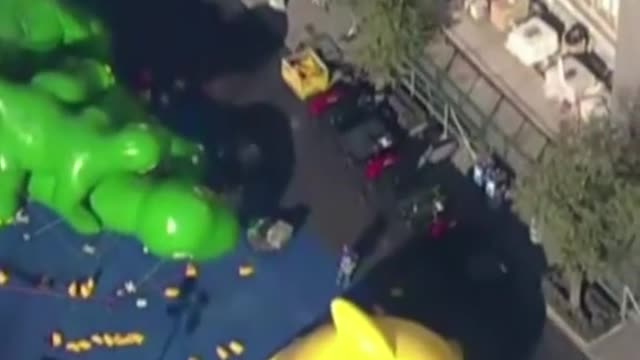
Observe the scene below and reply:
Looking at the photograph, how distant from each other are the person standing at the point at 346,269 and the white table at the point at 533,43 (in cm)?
319

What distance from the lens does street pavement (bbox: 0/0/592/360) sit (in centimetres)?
3381

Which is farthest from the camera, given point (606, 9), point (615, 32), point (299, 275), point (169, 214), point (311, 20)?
point (311, 20)

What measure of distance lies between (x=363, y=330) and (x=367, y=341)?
0.12 m

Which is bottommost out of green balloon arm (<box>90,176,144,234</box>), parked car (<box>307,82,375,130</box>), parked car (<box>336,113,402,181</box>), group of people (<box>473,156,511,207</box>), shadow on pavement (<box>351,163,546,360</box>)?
shadow on pavement (<box>351,163,546,360</box>)

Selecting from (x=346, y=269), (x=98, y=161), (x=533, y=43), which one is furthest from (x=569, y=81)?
(x=98, y=161)

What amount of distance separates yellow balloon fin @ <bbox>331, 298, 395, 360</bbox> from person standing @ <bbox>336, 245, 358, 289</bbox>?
123 inches

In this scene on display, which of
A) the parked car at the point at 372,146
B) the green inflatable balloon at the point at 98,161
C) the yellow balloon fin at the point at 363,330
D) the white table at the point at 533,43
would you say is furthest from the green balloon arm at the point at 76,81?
the white table at the point at 533,43

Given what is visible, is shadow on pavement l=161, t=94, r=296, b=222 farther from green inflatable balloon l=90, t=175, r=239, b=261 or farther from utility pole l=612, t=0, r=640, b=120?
utility pole l=612, t=0, r=640, b=120

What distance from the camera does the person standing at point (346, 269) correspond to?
3409 cm

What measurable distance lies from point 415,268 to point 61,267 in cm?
417

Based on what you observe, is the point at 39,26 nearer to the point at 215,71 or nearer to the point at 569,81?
the point at 215,71

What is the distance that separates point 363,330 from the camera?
101 feet

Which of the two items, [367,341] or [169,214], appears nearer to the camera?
[367,341]

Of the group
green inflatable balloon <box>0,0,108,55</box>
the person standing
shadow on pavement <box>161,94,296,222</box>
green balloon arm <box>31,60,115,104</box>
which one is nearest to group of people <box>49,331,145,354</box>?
shadow on pavement <box>161,94,296,222</box>
